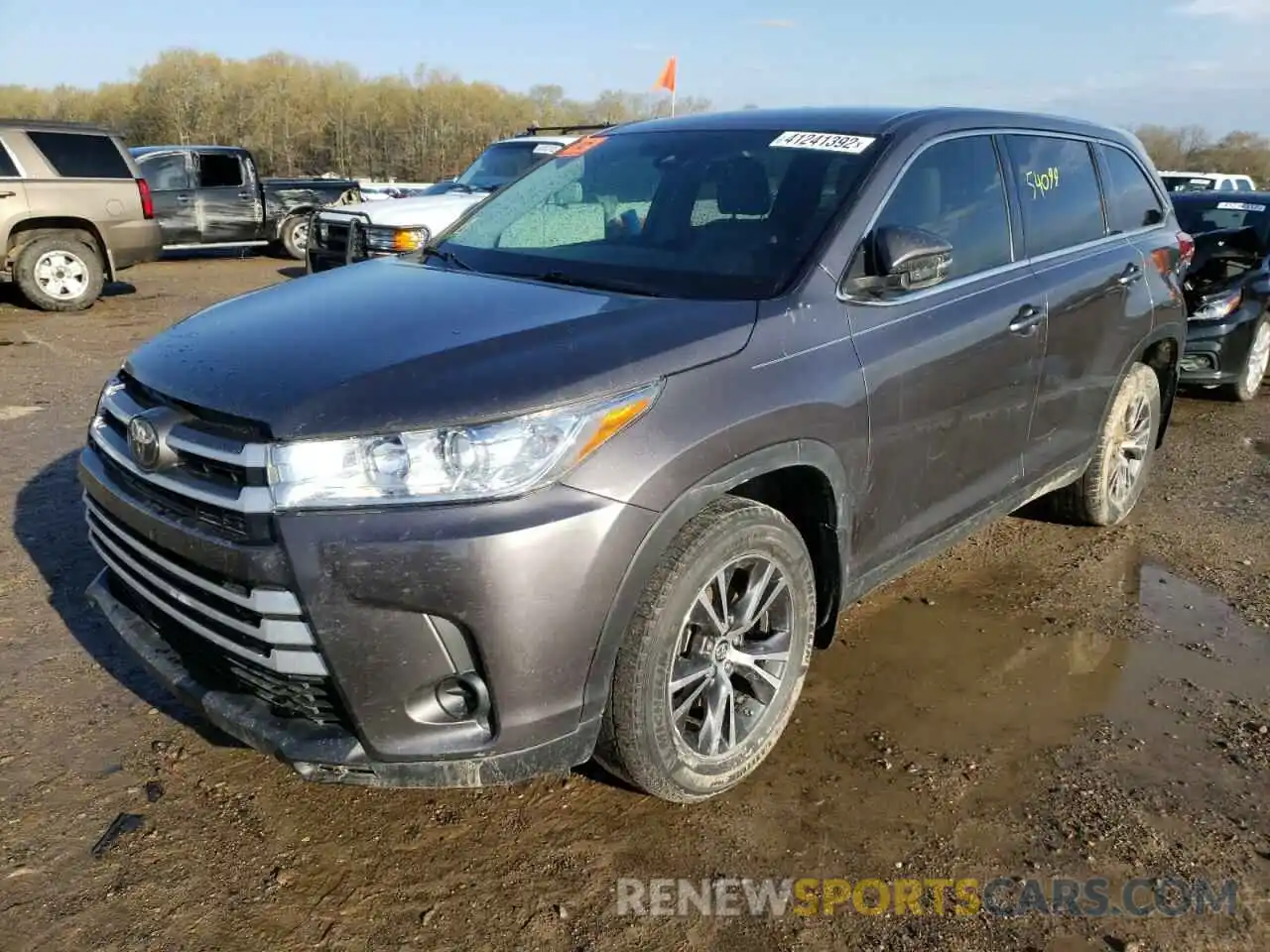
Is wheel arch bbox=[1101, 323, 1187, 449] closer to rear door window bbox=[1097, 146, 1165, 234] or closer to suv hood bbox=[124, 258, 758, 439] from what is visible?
rear door window bbox=[1097, 146, 1165, 234]

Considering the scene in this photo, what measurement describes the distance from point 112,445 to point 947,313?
259 centimetres

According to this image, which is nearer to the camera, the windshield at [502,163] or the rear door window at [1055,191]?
the rear door window at [1055,191]

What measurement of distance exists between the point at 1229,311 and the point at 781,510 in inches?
241

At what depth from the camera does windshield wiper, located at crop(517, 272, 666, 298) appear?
2895 millimetres

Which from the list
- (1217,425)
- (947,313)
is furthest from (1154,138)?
(947,313)

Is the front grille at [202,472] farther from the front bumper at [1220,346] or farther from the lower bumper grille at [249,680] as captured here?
the front bumper at [1220,346]

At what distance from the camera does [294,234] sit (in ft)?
55.1

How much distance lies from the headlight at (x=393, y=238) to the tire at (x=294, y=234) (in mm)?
7939

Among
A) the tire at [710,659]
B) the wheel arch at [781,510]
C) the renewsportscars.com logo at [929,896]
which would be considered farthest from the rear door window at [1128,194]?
the renewsportscars.com logo at [929,896]

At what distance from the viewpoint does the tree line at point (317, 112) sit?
53812 millimetres

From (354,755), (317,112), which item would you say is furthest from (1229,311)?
(317,112)

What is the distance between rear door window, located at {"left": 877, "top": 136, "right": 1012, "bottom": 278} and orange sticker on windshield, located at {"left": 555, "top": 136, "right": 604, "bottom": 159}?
1.37m

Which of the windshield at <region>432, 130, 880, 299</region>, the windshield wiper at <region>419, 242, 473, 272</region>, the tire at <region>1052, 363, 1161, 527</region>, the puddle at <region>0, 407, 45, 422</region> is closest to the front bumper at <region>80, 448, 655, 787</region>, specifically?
the windshield at <region>432, 130, 880, 299</region>

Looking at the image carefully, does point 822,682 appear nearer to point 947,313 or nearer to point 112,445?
point 947,313
